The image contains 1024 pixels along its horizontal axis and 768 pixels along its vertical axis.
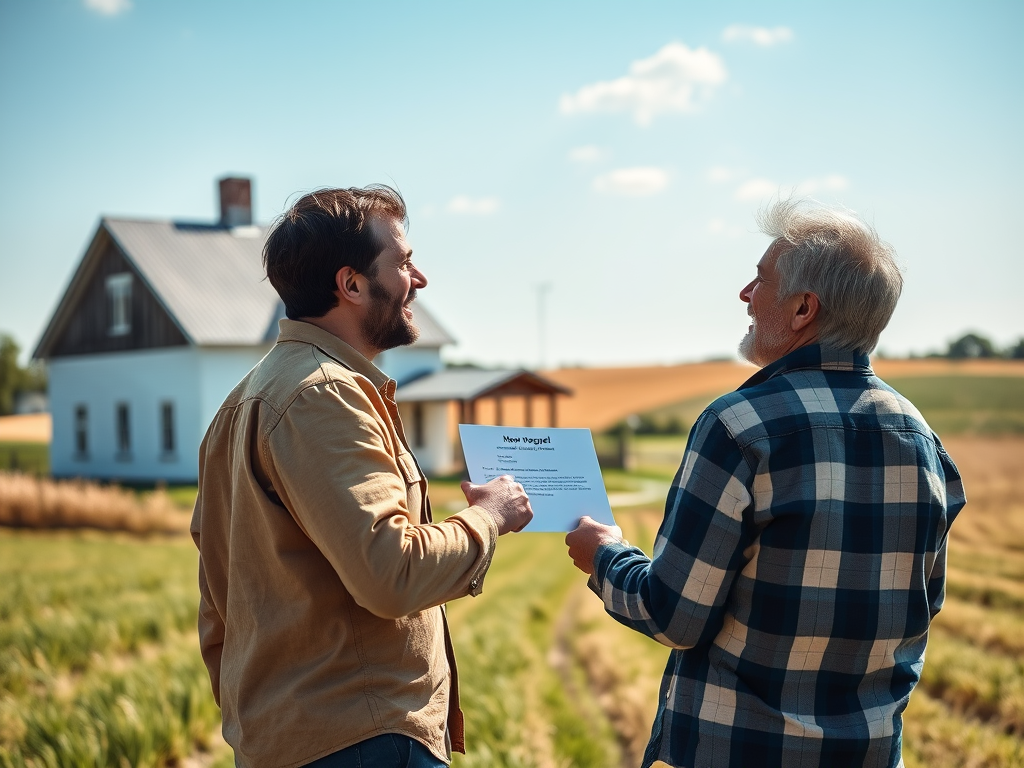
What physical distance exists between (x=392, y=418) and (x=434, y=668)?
0.60 m

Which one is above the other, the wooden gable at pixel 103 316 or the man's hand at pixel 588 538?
the wooden gable at pixel 103 316

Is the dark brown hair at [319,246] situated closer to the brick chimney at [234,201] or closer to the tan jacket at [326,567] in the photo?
the tan jacket at [326,567]

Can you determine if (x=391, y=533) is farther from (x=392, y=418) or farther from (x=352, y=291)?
(x=352, y=291)

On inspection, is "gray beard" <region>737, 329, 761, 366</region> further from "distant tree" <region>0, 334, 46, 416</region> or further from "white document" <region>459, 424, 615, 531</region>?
"distant tree" <region>0, 334, 46, 416</region>

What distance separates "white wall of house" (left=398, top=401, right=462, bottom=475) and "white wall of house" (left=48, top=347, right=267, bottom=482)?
497cm

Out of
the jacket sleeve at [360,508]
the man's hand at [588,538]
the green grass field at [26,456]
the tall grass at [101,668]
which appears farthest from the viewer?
the green grass field at [26,456]

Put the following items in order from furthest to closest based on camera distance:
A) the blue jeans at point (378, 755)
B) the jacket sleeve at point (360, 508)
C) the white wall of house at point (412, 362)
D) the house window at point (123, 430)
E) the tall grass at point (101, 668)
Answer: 1. the white wall of house at point (412, 362)
2. the house window at point (123, 430)
3. the tall grass at point (101, 668)
4. the blue jeans at point (378, 755)
5. the jacket sleeve at point (360, 508)

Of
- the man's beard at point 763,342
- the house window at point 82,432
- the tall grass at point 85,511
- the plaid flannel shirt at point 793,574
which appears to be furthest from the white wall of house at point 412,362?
the plaid flannel shirt at point 793,574

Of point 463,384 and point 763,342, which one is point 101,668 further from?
point 463,384

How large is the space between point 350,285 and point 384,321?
0.42 feet

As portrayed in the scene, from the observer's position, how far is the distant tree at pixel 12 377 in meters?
33.8

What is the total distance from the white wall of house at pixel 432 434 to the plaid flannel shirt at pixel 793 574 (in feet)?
80.6

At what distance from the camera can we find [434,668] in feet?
7.25

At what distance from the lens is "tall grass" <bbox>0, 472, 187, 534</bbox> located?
1755 cm
